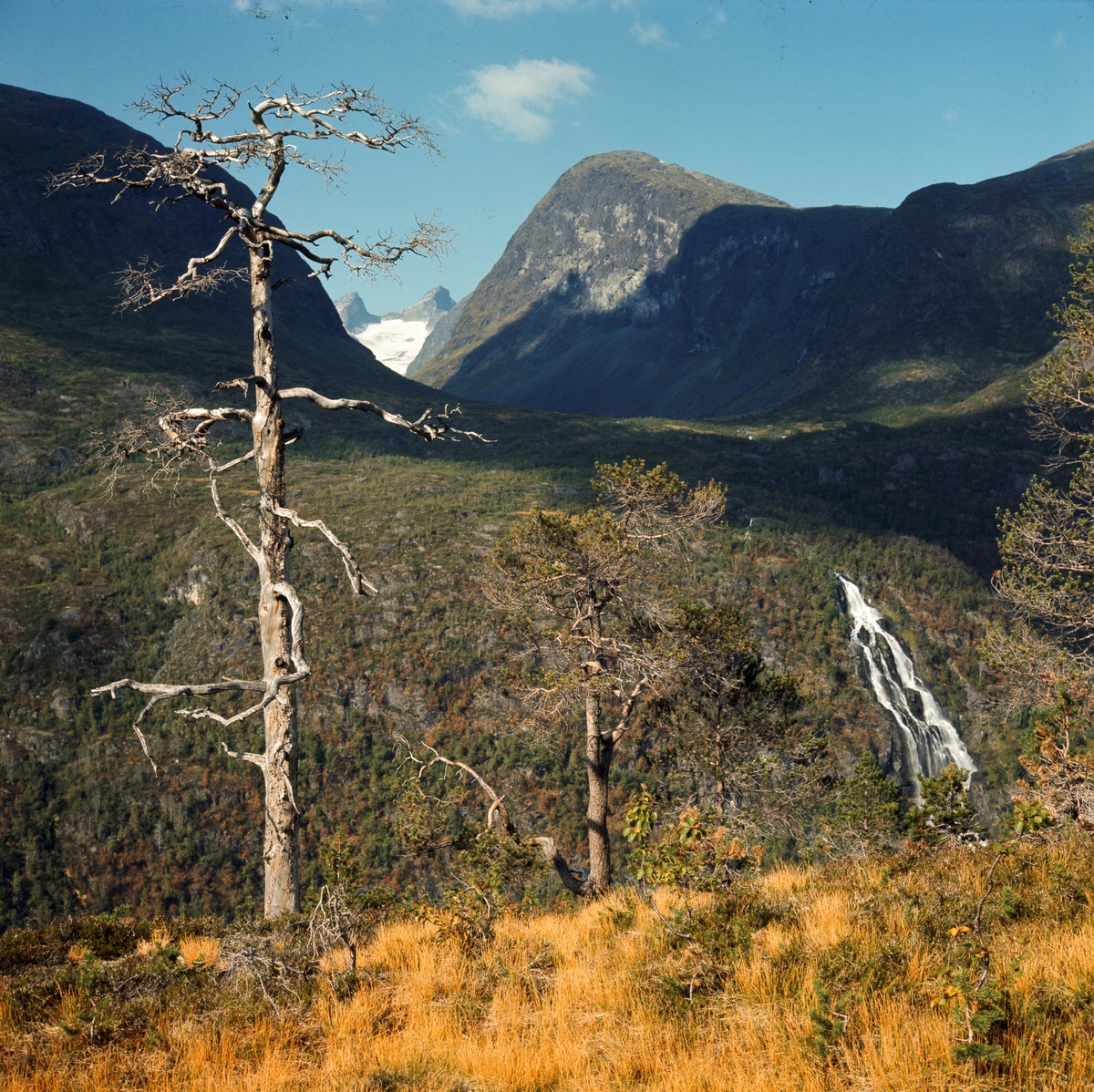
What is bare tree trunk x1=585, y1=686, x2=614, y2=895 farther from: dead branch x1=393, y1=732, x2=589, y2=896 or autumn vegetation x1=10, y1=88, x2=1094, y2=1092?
dead branch x1=393, y1=732, x2=589, y2=896

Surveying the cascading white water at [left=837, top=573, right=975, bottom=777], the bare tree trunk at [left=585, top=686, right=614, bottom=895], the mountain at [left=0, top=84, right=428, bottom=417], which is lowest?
the cascading white water at [left=837, top=573, right=975, bottom=777]


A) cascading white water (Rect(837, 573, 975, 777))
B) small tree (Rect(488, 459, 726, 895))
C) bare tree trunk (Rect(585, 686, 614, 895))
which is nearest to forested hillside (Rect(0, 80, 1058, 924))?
bare tree trunk (Rect(585, 686, 614, 895))

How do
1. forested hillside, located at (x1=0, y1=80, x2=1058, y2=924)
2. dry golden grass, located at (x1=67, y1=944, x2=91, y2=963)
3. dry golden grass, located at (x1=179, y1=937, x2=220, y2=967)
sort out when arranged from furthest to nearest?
forested hillside, located at (x1=0, y1=80, x2=1058, y2=924) < dry golden grass, located at (x1=179, y1=937, x2=220, y2=967) < dry golden grass, located at (x1=67, y1=944, x2=91, y2=963)

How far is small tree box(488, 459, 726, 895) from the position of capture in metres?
18.1

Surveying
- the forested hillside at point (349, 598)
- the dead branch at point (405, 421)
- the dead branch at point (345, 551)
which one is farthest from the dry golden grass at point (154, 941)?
the forested hillside at point (349, 598)

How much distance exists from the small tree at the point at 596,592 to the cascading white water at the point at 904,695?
90213 mm

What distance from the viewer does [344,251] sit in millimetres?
10320

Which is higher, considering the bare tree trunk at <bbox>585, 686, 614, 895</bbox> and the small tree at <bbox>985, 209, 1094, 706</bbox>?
the small tree at <bbox>985, 209, 1094, 706</bbox>

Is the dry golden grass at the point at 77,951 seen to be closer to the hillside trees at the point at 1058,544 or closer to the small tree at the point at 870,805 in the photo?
the hillside trees at the point at 1058,544

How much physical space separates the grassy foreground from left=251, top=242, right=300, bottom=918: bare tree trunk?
3.23 feet

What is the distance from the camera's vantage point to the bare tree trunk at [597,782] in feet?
59.0

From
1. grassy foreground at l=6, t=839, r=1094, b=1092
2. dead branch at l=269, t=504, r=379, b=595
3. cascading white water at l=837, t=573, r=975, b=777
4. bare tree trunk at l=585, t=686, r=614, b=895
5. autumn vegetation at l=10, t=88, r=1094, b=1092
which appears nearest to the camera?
grassy foreground at l=6, t=839, r=1094, b=1092

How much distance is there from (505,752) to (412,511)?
4637 centimetres

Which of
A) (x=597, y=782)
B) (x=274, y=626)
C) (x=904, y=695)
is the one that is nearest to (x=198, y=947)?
(x=274, y=626)
